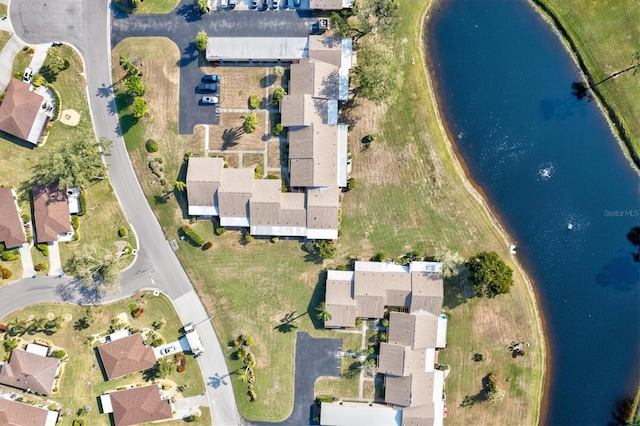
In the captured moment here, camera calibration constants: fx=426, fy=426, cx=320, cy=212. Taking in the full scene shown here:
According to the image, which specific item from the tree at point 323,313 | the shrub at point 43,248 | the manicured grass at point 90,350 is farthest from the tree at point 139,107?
the tree at point 323,313

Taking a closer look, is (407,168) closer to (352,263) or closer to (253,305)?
(352,263)

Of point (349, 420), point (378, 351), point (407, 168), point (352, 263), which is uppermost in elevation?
point (407, 168)

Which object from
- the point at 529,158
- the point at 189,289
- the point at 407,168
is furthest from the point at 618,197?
the point at 189,289

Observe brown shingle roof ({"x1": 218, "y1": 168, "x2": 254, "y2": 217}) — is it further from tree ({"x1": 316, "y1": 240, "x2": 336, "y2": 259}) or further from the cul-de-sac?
tree ({"x1": 316, "y1": 240, "x2": 336, "y2": 259})

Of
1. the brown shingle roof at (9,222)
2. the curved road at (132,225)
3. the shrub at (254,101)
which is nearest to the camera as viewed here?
the brown shingle roof at (9,222)

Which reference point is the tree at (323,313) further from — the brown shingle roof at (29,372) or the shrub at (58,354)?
the brown shingle roof at (29,372)
